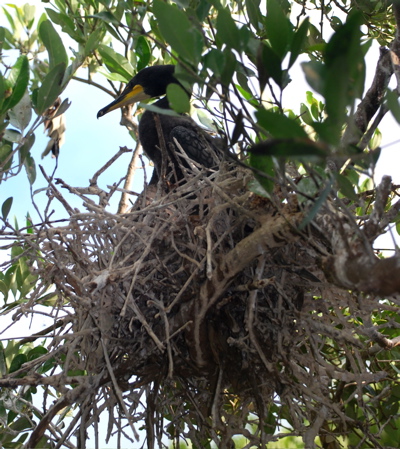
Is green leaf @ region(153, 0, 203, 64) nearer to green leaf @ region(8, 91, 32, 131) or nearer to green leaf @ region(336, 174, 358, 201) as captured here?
green leaf @ region(336, 174, 358, 201)

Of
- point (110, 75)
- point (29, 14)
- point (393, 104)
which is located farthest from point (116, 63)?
point (393, 104)

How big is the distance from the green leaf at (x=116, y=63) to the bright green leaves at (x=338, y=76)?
6.95 feet

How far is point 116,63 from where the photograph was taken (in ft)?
Answer: 9.46

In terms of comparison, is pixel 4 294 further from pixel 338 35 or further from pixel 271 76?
pixel 338 35

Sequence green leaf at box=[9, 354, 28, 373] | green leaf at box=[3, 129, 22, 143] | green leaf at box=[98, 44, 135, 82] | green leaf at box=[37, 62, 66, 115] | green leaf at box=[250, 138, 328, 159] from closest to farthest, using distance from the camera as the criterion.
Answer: green leaf at box=[250, 138, 328, 159] < green leaf at box=[37, 62, 66, 115] < green leaf at box=[3, 129, 22, 143] < green leaf at box=[9, 354, 28, 373] < green leaf at box=[98, 44, 135, 82]

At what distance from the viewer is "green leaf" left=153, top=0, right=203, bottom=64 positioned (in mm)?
1023

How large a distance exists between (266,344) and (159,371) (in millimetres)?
378

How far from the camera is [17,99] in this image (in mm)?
1597

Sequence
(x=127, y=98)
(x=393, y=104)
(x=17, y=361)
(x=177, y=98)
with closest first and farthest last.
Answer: (x=393, y=104) < (x=177, y=98) < (x=17, y=361) < (x=127, y=98)

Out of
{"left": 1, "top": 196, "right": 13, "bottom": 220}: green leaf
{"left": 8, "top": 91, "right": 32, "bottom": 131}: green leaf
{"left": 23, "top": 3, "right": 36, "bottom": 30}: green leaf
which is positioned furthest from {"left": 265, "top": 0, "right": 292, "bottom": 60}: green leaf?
{"left": 23, "top": 3, "right": 36, "bottom": 30}: green leaf

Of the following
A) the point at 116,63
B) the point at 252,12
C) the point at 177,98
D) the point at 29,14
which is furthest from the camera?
the point at 29,14

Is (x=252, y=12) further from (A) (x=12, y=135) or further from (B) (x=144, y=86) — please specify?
(B) (x=144, y=86)

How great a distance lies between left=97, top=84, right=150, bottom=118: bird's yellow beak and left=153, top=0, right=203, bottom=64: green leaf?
2237 mm

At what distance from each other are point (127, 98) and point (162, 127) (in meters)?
0.38
